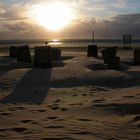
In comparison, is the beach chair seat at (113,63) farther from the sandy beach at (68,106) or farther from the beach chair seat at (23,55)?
the beach chair seat at (23,55)

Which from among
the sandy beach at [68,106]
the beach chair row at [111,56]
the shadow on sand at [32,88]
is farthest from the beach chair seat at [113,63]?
the shadow on sand at [32,88]

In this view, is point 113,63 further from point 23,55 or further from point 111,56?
point 23,55

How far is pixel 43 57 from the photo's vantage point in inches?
756

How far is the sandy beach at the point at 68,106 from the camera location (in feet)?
22.8

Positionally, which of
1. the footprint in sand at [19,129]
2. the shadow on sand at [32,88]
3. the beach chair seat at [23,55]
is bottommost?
the shadow on sand at [32,88]

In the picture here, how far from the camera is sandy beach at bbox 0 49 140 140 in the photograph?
22.8ft

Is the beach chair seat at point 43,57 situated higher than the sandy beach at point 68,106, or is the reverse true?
the beach chair seat at point 43,57

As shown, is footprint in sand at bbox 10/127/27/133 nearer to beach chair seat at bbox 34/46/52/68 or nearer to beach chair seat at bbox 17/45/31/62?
beach chair seat at bbox 34/46/52/68

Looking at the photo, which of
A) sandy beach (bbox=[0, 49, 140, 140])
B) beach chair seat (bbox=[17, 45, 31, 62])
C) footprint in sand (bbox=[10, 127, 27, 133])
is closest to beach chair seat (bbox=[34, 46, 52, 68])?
sandy beach (bbox=[0, 49, 140, 140])

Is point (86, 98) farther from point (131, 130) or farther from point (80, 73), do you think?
point (80, 73)

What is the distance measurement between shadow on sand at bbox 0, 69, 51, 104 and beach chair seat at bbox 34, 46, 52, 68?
2057 millimetres

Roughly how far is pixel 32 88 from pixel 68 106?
155 inches

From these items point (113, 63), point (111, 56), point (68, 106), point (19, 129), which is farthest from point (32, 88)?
point (111, 56)

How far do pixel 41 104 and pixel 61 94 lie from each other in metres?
1.78
